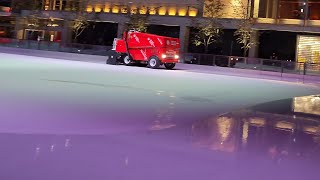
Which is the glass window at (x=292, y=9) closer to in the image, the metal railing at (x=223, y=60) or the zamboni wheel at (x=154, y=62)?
the metal railing at (x=223, y=60)

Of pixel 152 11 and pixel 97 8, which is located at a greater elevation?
pixel 97 8

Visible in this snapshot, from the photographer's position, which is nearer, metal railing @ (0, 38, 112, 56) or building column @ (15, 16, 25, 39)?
metal railing @ (0, 38, 112, 56)

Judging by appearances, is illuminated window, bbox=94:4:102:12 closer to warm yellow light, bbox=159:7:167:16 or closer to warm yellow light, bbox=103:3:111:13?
warm yellow light, bbox=103:3:111:13

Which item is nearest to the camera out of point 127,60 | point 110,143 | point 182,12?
point 110,143

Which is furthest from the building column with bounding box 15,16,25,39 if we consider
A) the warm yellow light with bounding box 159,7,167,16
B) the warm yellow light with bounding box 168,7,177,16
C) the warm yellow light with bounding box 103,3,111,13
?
the warm yellow light with bounding box 168,7,177,16

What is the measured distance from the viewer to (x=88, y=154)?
4379 mm

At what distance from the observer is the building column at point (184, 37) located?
3866 cm

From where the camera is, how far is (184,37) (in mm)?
38688

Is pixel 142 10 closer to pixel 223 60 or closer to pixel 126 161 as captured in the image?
pixel 223 60

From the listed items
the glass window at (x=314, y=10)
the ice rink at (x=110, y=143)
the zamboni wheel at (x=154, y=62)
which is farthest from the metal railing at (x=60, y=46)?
the ice rink at (x=110, y=143)

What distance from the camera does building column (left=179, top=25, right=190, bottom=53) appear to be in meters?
38.7

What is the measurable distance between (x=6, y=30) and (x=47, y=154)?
50315mm

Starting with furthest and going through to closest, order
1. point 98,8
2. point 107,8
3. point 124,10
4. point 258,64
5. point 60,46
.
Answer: point 98,8
point 107,8
point 124,10
point 60,46
point 258,64

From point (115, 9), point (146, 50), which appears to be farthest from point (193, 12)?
point (146, 50)
